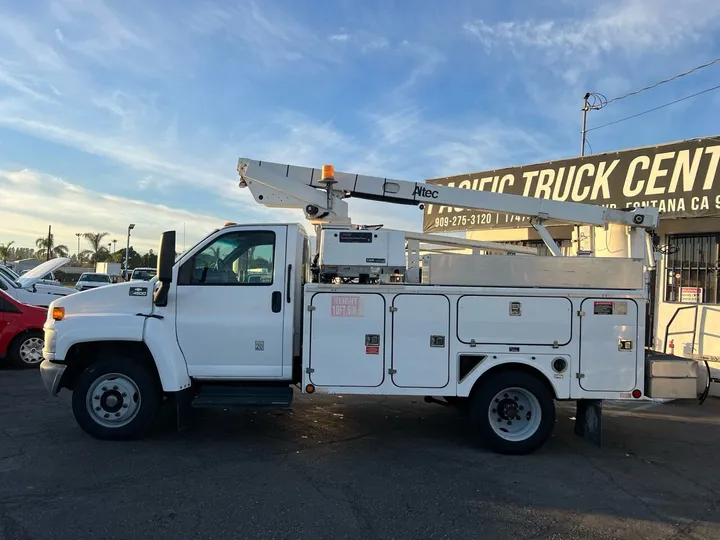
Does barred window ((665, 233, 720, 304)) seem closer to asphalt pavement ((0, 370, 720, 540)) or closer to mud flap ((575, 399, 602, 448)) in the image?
asphalt pavement ((0, 370, 720, 540))

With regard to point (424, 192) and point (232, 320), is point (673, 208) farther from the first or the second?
point (232, 320)

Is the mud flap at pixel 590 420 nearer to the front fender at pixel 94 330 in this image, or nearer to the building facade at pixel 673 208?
the building facade at pixel 673 208

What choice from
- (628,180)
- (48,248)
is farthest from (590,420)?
(48,248)

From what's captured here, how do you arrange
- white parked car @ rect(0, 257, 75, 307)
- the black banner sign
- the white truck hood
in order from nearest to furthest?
the black banner sign, white parked car @ rect(0, 257, 75, 307), the white truck hood

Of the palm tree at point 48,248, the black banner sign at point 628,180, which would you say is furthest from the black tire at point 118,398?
the palm tree at point 48,248

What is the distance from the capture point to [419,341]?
18.6 feet

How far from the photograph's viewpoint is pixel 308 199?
661 centimetres

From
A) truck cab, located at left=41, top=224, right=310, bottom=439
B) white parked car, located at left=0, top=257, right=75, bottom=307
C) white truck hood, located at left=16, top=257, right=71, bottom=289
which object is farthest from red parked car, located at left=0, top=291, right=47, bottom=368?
truck cab, located at left=41, top=224, right=310, bottom=439

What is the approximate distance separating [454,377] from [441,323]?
0.58 meters

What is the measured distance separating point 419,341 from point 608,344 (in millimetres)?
1951

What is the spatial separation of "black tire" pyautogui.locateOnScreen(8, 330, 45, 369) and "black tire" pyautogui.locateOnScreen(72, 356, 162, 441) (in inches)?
209

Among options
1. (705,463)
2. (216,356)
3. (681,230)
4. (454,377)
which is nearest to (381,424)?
(454,377)

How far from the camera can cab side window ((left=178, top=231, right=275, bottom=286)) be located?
19.2 ft

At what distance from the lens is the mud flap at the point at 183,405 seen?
5.73 m
